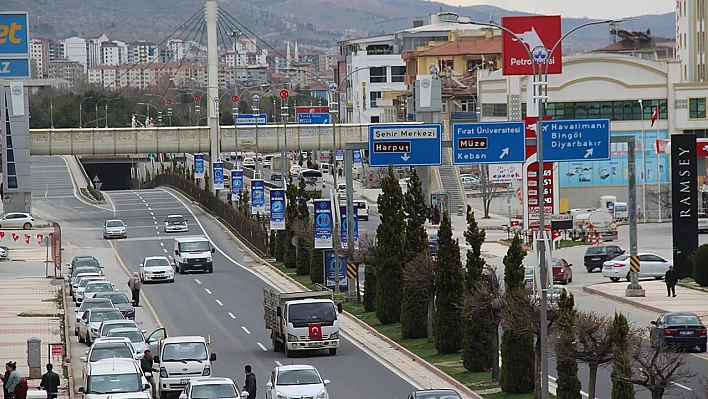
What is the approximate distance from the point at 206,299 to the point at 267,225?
28.0 meters

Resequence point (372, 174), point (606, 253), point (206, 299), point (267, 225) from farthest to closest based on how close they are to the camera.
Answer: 1. point (372, 174)
2. point (267, 225)
3. point (606, 253)
4. point (206, 299)

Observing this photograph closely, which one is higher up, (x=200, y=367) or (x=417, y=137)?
(x=417, y=137)

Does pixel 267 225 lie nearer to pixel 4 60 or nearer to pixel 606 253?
pixel 606 253

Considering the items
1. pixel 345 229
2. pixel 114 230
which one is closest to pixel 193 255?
pixel 345 229

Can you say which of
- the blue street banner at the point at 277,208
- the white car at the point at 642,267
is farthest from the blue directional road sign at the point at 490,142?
the blue street banner at the point at 277,208

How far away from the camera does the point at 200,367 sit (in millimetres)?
30219

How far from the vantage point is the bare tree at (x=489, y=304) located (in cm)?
3073

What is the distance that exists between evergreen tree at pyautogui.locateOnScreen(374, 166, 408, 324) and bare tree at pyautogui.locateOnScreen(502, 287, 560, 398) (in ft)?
44.7

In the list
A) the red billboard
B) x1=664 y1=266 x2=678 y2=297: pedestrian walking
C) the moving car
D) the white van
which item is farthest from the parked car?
the moving car

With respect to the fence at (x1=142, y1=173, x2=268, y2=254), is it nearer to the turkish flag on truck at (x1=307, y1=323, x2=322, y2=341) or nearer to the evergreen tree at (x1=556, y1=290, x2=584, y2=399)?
the turkish flag on truck at (x1=307, y1=323, x2=322, y2=341)

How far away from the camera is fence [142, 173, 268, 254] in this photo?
71.3 m

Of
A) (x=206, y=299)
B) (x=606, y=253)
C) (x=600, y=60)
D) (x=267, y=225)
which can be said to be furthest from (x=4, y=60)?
(x=600, y=60)

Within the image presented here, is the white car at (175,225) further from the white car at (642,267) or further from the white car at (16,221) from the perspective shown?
the white car at (642,267)

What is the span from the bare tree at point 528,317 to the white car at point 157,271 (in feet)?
106
